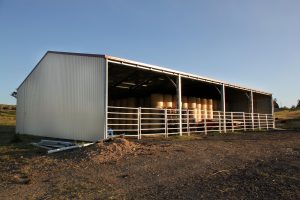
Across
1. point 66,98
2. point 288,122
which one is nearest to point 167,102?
point 66,98

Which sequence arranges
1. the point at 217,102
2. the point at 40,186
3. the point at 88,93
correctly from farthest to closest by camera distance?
the point at 217,102
the point at 88,93
the point at 40,186

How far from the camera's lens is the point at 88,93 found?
1334cm

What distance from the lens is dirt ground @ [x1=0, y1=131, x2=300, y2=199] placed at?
561cm

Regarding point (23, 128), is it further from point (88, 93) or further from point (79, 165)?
point (79, 165)

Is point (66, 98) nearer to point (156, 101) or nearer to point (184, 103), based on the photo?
point (156, 101)

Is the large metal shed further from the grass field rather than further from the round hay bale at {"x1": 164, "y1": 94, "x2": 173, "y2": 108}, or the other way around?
the grass field

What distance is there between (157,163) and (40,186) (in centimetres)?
313

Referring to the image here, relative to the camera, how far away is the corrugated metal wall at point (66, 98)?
12.8m

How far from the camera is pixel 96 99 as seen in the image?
12.8 meters

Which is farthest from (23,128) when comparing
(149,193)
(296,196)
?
(296,196)

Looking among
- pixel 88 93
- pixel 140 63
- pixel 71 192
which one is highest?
pixel 140 63

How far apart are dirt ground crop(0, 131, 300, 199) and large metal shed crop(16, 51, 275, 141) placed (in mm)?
2938

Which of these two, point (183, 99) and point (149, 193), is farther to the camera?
point (183, 99)

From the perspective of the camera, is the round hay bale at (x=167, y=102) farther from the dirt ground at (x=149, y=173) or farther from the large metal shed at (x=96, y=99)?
the dirt ground at (x=149, y=173)
